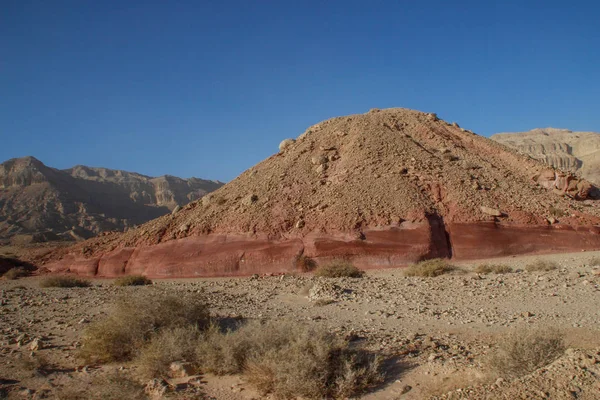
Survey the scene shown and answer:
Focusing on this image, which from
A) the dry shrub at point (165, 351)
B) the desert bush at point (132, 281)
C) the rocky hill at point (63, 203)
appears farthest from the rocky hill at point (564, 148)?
the dry shrub at point (165, 351)

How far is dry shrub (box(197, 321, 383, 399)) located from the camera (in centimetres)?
488

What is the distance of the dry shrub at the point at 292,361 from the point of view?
488 cm

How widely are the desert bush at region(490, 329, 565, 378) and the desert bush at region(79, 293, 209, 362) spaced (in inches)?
168

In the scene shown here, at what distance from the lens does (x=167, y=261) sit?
18000 mm

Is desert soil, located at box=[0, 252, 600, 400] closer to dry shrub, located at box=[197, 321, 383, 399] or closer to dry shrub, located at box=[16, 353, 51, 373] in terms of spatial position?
dry shrub, located at box=[16, 353, 51, 373]

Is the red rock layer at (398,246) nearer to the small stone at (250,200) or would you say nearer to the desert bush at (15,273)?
the small stone at (250,200)

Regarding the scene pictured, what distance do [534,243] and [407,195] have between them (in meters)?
4.69

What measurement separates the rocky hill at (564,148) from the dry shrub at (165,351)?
61.1 meters

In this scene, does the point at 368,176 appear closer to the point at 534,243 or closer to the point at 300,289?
the point at 534,243

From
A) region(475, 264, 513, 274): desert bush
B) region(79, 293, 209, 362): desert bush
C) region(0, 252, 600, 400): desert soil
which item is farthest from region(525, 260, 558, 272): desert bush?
region(79, 293, 209, 362): desert bush

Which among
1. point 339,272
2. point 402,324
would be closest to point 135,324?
point 402,324

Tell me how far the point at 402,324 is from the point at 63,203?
59.6m

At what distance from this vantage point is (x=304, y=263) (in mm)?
Result: 16031

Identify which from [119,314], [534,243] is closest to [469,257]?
[534,243]
